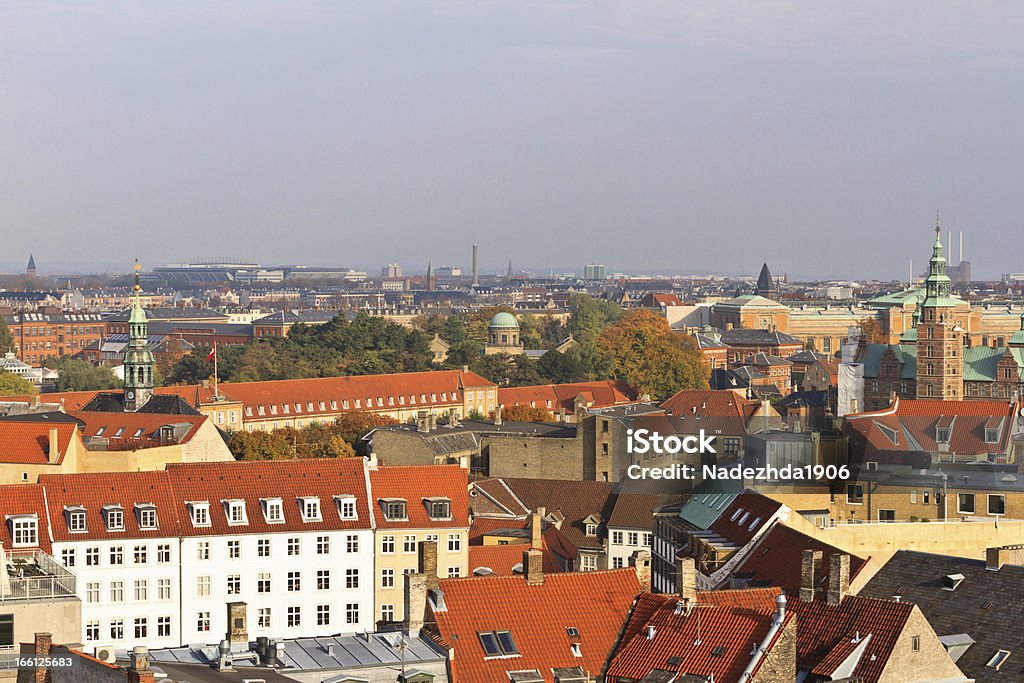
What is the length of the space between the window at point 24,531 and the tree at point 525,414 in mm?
62599

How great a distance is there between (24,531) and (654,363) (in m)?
108

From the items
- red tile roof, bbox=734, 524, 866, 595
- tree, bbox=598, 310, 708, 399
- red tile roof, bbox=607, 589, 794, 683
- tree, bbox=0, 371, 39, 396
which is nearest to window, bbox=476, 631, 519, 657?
red tile roof, bbox=607, 589, 794, 683

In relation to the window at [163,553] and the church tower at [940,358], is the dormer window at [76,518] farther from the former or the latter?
the church tower at [940,358]

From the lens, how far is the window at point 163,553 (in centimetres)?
6538

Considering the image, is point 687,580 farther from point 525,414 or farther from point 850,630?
point 525,414

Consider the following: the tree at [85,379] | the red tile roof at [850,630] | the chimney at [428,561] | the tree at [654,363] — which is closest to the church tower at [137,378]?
the tree at [85,379]

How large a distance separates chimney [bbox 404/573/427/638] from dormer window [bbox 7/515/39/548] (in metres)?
22.2

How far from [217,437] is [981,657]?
2247 inches

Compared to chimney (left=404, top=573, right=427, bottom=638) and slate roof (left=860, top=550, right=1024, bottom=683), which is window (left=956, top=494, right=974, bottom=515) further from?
chimney (left=404, top=573, right=427, bottom=638)

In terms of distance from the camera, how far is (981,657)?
4528 centimetres

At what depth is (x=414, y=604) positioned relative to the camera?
144 feet

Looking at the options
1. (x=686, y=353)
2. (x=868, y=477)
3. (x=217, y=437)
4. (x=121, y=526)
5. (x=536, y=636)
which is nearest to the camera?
(x=536, y=636)

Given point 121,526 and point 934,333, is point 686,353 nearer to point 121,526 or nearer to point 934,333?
point 934,333

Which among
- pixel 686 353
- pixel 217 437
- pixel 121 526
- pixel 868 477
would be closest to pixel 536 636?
pixel 121 526
